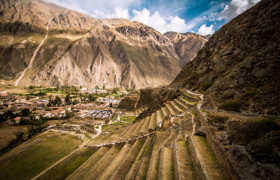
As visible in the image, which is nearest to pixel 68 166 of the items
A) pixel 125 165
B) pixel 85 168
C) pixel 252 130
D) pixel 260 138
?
pixel 85 168

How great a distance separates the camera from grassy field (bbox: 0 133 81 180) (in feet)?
76.0

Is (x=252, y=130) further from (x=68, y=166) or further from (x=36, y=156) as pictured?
(x=36, y=156)

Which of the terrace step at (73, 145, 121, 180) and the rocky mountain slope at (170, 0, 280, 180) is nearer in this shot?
the rocky mountain slope at (170, 0, 280, 180)

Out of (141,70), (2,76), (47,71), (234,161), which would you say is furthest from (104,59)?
(234,161)

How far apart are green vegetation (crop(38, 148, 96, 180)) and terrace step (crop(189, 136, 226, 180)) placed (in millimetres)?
20814

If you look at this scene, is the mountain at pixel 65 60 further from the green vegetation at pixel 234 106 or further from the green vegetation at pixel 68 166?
the green vegetation at pixel 234 106

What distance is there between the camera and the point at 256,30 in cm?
2444

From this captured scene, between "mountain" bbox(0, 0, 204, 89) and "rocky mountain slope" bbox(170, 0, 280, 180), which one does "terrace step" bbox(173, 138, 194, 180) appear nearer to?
"rocky mountain slope" bbox(170, 0, 280, 180)

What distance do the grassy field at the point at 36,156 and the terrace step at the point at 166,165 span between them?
84.3ft

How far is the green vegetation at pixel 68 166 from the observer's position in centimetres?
2023

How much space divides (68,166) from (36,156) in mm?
11724

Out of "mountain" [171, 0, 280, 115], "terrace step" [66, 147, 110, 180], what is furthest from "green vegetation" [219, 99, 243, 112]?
"terrace step" [66, 147, 110, 180]

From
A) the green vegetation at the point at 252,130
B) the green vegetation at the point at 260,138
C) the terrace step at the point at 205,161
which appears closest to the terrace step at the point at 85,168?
the terrace step at the point at 205,161

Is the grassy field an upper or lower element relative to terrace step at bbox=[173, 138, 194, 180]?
lower
